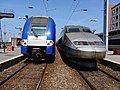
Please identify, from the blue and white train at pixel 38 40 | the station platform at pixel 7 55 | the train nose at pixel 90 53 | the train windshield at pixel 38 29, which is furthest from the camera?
the station platform at pixel 7 55

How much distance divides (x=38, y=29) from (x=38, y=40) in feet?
2.74

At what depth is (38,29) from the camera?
1453 centimetres

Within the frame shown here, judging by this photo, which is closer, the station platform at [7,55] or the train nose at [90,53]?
the train nose at [90,53]

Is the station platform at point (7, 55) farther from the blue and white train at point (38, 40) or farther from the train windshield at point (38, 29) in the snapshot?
the train windshield at point (38, 29)

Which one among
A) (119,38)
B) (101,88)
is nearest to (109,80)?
(101,88)

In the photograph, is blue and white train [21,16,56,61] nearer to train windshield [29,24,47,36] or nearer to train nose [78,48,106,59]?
train windshield [29,24,47,36]

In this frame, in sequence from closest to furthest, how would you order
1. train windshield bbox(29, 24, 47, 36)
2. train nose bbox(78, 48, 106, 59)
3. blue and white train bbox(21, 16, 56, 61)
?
train nose bbox(78, 48, 106, 59) < blue and white train bbox(21, 16, 56, 61) < train windshield bbox(29, 24, 47, 36)

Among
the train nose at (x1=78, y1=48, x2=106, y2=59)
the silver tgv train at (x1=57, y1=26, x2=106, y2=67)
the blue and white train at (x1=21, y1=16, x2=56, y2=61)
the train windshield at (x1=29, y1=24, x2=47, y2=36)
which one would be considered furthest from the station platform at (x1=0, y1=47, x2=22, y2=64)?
the train nose at (x1=78, y1=48, x2=106, y2=59)

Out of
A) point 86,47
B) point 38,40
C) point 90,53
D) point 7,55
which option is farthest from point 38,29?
point 7,55

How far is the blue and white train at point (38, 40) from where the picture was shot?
1407 cm

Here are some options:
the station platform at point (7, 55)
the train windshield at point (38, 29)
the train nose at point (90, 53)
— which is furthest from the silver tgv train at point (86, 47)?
the station platform at point (7, 55)

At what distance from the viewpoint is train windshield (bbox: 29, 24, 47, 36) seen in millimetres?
14328

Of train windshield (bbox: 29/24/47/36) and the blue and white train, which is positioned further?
train windshield (bbox: 29/24/47/36)

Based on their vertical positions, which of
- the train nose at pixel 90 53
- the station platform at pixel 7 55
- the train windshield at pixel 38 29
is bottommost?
the station platform at pixel 7 55
